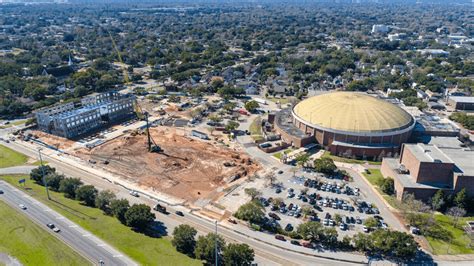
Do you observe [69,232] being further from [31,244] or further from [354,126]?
[354,126]

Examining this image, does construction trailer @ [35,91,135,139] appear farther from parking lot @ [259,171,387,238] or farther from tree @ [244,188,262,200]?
parking lot @ [259,171,387,238]

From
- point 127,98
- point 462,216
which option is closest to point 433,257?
point 462,216

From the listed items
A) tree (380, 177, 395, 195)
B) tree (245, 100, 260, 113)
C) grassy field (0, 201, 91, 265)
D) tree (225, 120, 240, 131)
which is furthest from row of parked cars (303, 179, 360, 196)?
tree (245, 100, 260, 113)

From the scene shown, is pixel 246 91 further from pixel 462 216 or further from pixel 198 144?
pixel 462 216

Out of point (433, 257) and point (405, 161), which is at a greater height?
point (405, 161)

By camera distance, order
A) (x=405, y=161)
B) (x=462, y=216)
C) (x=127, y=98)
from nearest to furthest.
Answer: (x=462, y=216), (x=405, y=161), (x=127, y=98)

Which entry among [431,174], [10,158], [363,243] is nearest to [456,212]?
[431,174]
